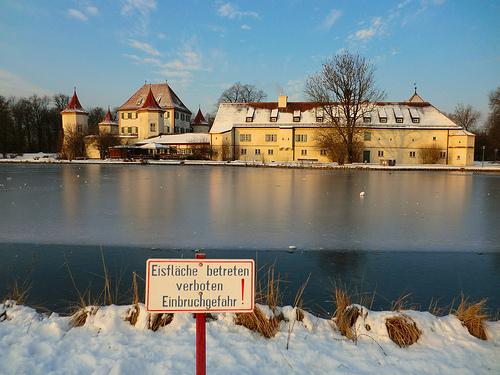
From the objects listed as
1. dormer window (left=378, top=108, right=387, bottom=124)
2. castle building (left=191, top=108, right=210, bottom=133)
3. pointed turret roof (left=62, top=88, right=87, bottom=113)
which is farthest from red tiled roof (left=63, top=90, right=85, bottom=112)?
dormer window (left=378, top=108, right=387, bottom=124)

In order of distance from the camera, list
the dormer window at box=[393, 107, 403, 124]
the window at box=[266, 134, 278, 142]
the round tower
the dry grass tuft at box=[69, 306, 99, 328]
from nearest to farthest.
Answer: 1. the dry grass tuft at box=[69, 306, 99, 328]
2. the dormer window at box=[393, 107, 403, 124]
3. the window at box=[266, 134, 278, 142]
4. the round tower

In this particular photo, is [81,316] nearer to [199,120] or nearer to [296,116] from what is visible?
[296,116]

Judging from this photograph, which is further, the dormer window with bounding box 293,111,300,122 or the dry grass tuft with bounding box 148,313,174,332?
the dormer window with bounding box 293,111,300,122

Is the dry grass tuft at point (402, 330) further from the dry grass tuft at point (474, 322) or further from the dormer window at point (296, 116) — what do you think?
the dormer window at point (296, 116)

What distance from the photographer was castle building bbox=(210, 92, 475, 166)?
54922 millimetres

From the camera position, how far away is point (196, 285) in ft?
8.31

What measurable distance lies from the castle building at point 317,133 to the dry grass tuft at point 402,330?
170 ft

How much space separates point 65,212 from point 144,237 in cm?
463

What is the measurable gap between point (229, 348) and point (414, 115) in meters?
60.4

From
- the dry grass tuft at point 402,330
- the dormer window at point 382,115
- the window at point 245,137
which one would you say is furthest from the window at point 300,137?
the dry grass tuft at point 402,330

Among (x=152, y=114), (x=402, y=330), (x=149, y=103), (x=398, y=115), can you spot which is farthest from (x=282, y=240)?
(x=149, y=103)

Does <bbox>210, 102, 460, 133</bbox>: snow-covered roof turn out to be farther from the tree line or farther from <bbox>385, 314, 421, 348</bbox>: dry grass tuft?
<bbox>385, 314, 421, 348</bbox>: dry grass tuft

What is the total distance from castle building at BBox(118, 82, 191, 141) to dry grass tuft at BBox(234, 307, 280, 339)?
70.0 metres

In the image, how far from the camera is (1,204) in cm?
1337
